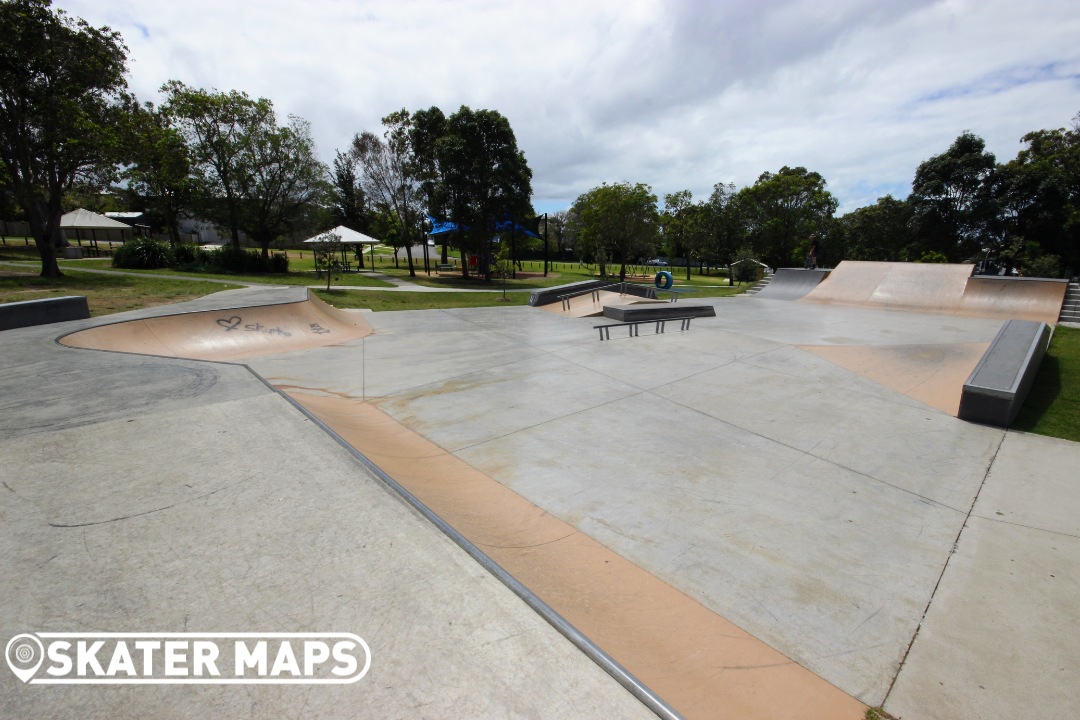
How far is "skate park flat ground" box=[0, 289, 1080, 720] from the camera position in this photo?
2.29 m

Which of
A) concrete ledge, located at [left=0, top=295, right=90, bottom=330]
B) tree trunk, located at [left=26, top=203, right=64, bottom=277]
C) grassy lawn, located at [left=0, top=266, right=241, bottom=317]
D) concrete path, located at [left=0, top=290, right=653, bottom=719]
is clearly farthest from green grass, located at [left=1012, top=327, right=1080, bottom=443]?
tree trunk, located at [left=26, top=203, right=64, bottom=277]

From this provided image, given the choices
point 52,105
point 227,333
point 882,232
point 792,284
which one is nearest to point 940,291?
point 792,284

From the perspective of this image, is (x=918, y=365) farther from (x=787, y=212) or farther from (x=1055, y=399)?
(x=787, y=212)

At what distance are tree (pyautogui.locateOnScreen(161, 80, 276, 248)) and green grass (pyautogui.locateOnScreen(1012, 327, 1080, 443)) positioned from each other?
34550mm

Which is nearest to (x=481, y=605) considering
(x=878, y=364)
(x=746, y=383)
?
(x=746, y=383)

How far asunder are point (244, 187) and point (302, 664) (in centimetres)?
3343

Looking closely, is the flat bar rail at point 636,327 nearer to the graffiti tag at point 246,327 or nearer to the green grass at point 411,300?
the graffiti tag at point 246,327

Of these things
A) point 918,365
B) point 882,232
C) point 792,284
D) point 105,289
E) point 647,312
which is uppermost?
point 882,232

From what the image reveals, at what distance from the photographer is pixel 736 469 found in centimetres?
512

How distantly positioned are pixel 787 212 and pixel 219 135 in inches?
1783

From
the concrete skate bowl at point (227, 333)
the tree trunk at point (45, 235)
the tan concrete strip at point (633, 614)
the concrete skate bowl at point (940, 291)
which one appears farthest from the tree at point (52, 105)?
the concrete skate bowl at point (940, 291)

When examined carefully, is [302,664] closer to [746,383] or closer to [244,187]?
[746,383]

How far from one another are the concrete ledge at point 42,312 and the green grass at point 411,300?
736 cm

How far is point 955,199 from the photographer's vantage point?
36688 millimetres
